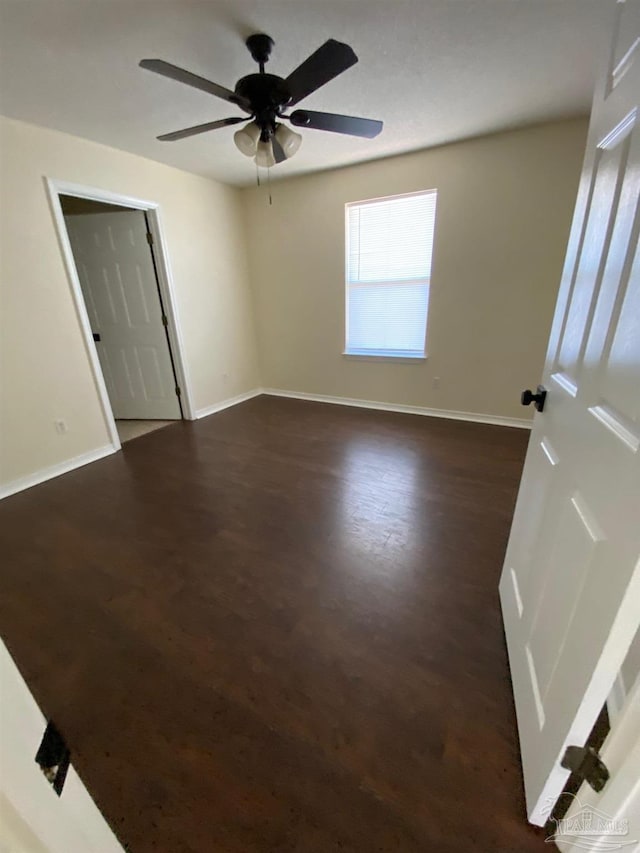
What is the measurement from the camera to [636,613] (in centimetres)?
61

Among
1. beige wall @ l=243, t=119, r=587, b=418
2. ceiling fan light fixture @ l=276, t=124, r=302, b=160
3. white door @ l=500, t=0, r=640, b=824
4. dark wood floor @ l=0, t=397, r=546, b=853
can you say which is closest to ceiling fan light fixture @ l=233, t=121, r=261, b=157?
ceiling fan light fixture @ l=276, t=124, r=302, b=160

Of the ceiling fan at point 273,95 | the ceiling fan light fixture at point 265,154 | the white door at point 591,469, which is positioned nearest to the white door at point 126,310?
the ceiling fan at point 273,95

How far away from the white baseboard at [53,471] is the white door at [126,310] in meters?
0.96

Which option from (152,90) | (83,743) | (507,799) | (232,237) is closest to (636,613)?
(507,799)

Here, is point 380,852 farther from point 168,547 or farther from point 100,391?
point 100,391

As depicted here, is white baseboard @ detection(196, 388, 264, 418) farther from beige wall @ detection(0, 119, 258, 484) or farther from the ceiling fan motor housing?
the ceiling fan motor housing

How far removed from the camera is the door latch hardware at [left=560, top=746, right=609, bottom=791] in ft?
2.40

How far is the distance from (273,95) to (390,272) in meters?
2.14

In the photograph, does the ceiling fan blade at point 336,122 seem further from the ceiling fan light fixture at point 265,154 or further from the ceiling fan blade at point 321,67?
the ceiling fan light fixture at point 265,154

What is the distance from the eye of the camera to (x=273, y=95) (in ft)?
5.60

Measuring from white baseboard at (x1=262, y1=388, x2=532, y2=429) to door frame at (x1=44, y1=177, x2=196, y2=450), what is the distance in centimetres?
135

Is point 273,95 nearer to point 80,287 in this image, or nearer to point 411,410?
point 80,287

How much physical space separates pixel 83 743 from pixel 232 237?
4413 mm

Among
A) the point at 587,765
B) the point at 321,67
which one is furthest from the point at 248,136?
the point at 587,765
